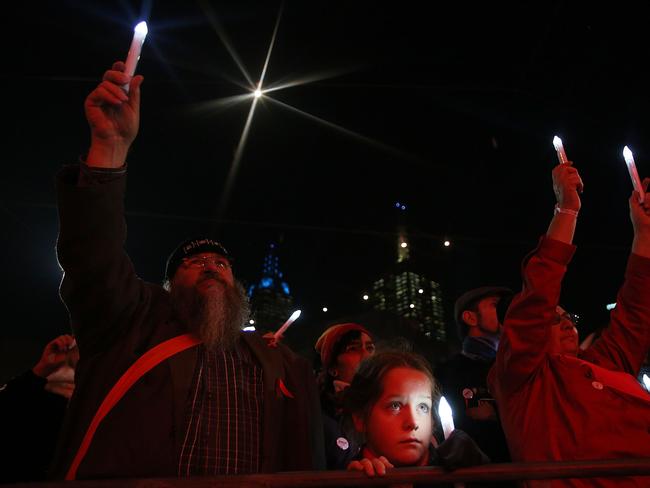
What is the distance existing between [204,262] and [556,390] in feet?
5.90

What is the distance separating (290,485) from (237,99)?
703 centimetres

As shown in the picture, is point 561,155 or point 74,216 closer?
point 74,216

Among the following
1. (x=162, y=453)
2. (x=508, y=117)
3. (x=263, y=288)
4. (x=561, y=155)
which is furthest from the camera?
(x=263, y=288)

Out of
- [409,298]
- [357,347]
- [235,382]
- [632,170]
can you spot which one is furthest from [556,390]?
[409,298]

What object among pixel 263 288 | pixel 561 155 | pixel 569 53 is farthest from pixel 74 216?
pixel 263 288

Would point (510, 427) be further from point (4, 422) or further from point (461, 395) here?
point (4, 422)

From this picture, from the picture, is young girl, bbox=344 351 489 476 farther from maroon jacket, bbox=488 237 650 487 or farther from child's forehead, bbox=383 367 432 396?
maroon jacket, bbox=488 237 650 487

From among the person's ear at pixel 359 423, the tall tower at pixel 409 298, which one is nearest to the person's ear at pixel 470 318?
the person's ear at pixel 359 423

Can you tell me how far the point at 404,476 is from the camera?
1616 mm

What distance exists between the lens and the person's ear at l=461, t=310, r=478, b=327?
11.4 ft

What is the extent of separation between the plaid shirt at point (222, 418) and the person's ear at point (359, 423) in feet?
1.41

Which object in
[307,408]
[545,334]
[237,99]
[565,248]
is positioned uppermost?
[237,99]

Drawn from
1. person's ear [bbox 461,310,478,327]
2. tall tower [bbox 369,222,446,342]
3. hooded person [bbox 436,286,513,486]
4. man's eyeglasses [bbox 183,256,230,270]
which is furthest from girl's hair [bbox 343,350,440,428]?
tall tower [bbox 369,222,446,342]

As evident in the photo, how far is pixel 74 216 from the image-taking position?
191cm
